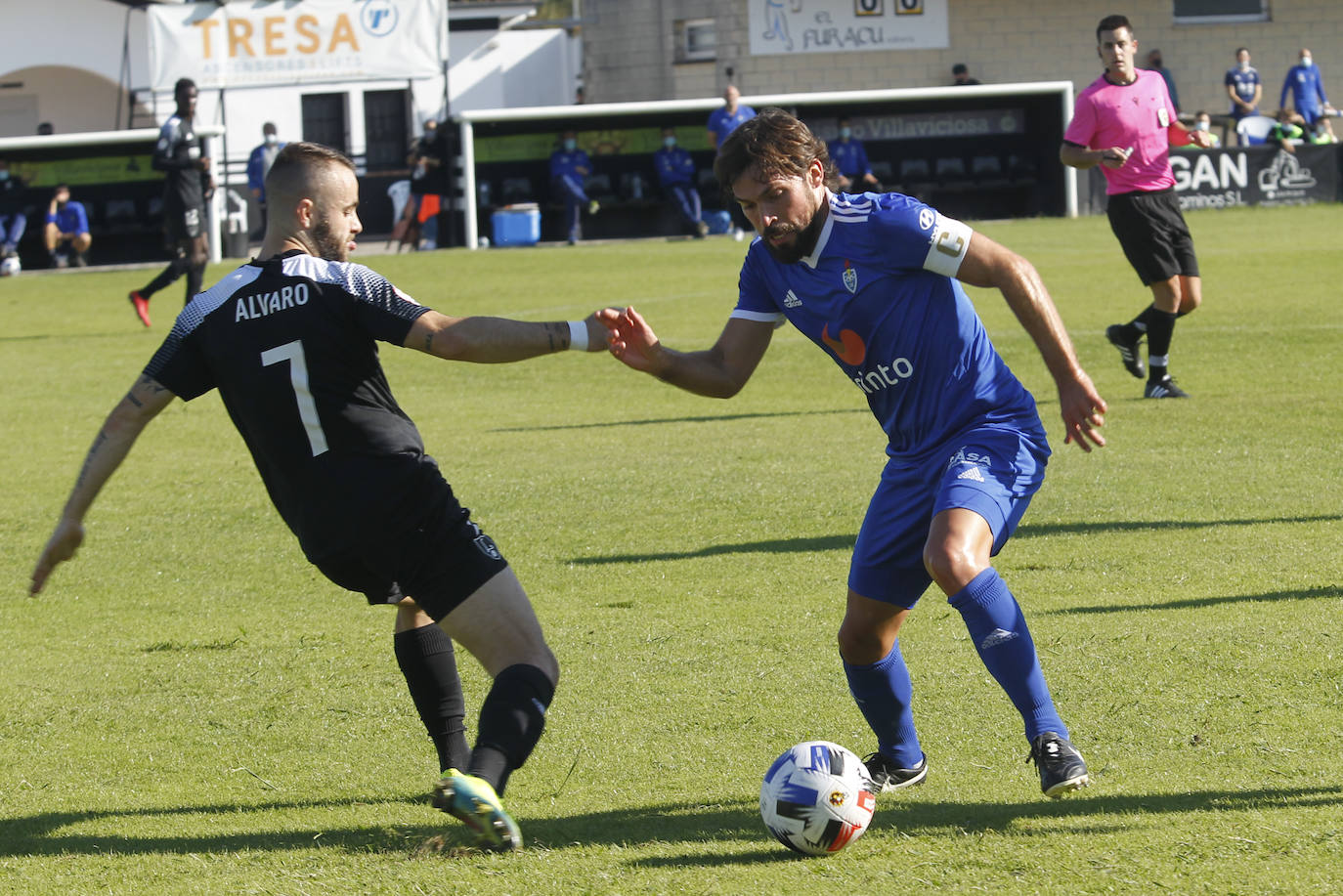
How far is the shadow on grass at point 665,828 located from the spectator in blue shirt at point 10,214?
26.1 metres

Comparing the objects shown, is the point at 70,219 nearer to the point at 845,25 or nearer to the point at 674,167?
the point at 674,167

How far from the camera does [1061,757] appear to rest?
12.9 ft

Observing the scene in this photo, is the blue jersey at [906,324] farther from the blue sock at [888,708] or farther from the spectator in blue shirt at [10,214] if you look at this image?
the spectator in blue shirt at [10,214]

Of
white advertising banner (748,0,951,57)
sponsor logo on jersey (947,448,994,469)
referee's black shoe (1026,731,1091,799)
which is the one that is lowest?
referee's black shoe (1026,731,1091,799)

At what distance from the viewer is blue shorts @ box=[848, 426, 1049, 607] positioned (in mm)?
4238

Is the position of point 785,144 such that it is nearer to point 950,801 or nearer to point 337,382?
point 337,382

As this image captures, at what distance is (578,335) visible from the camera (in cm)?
415

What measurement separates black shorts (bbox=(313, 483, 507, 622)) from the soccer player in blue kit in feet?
2.19

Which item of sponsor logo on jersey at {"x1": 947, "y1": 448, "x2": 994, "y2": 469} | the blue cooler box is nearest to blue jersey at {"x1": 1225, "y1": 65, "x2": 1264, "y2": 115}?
the blue cooler box

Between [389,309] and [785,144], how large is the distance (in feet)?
3.75

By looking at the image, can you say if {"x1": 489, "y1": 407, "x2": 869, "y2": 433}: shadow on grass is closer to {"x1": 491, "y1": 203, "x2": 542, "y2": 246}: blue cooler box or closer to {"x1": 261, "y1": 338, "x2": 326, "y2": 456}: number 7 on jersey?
{"x1": 261, "y1": 338, "x2": 326, "y2": 456}: number 7 on jersey

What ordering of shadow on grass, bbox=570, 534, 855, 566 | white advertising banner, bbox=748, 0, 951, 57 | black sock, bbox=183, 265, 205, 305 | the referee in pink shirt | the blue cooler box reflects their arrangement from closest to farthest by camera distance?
shadow on grass, bbox=570, 534, 855, 566 < the referee in pink shirt < black sock, bbox=183, 265, 205, 305 < the blue cooler box < white advertising banner, bbox=748, 0, 951, 57

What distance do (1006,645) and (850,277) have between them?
1065 millimetres

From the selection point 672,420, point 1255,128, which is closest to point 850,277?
point 672,420
